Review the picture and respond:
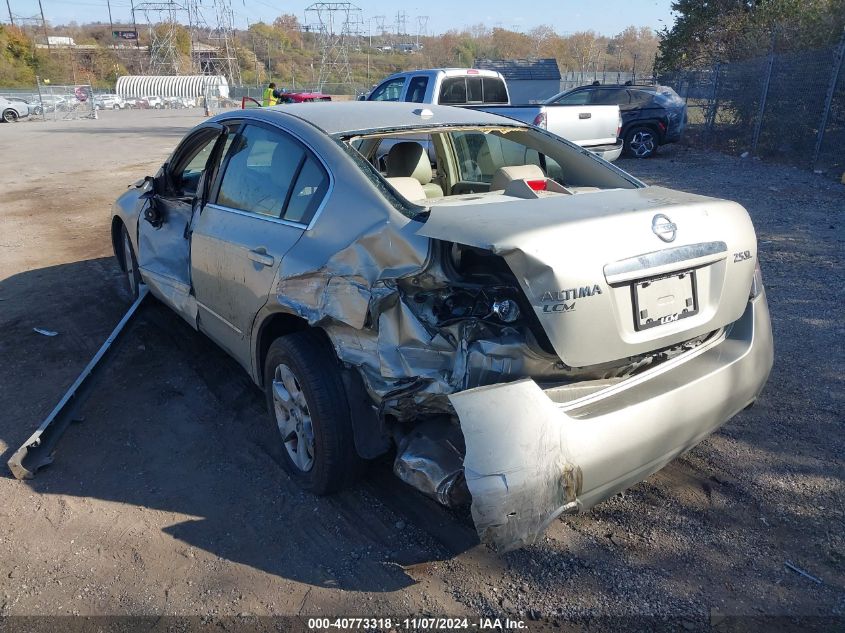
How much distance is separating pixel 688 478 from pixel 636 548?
64 cm

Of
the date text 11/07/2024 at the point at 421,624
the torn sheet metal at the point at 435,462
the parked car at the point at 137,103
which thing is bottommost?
the parked car at the point at 137,103

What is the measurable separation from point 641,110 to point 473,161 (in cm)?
1243

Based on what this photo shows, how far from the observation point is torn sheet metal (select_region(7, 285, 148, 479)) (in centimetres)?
338

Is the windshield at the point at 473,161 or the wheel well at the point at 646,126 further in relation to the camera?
the wheel well at the point at 646,126

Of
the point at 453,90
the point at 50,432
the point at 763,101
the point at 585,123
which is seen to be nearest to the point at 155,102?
the point at 453,90

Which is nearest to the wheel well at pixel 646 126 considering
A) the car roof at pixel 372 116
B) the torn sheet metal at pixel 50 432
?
the car roof at pixel 372 116

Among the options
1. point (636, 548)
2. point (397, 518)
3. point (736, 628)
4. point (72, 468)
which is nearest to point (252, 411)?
point (72, 468)

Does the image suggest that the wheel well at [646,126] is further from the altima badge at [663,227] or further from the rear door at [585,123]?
the altima badge at [663,227]

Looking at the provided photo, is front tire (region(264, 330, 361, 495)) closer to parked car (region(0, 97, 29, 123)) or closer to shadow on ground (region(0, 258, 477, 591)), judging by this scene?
shadow on ground (region(0, 258, 477, 591))

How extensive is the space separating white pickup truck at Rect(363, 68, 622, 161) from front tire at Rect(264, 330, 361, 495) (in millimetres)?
8249

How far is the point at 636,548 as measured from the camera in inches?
110

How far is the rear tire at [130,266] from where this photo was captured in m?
5.50

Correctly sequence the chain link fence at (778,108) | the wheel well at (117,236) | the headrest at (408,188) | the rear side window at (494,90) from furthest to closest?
1. the chain link fence at (778,108)
2. the rear side window at (494,90)
3. the wheel well at (117,236)
4. the headrest at (408,188)

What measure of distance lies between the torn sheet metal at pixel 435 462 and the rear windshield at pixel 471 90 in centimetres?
955
